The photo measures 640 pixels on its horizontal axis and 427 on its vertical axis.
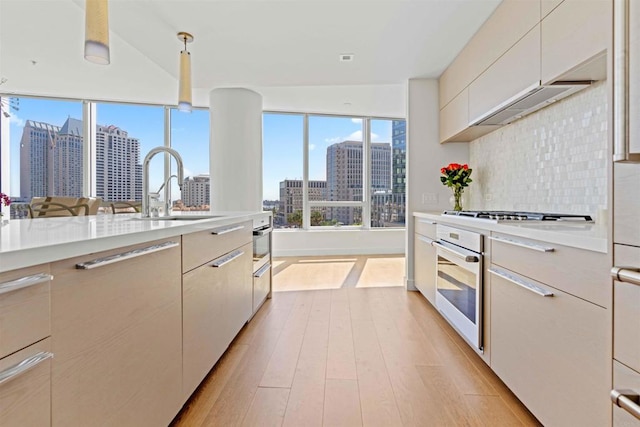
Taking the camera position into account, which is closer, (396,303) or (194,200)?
(396,303)

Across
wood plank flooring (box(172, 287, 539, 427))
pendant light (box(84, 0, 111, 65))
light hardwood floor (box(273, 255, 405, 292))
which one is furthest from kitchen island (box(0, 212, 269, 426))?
light hardwood floor (box(273, 255, 405, 292))

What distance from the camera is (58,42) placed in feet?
11.1

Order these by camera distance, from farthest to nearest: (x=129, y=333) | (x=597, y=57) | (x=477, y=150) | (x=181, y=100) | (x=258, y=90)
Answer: (x=258, y=90) < (x=477, y=150) < (x=181, y=100) < (x=597, y=57) < (x=129, y=333)

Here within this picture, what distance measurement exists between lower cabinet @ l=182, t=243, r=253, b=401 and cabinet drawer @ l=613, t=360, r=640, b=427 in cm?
152

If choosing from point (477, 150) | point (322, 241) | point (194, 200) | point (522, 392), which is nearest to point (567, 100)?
point (477, 150)

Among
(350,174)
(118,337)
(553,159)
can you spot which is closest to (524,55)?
(553,159)

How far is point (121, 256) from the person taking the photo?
3.12ft

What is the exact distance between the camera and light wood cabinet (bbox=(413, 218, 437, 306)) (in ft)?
9.27

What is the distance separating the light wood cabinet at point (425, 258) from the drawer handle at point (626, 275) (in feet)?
6.18

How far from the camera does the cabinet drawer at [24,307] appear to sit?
0.61 metres

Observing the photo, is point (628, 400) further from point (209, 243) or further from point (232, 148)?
point (232, 148)

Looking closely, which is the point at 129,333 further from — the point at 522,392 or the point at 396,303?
the point at 396,303

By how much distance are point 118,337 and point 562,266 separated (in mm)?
1523

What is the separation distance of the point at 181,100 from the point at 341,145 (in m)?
3.87
